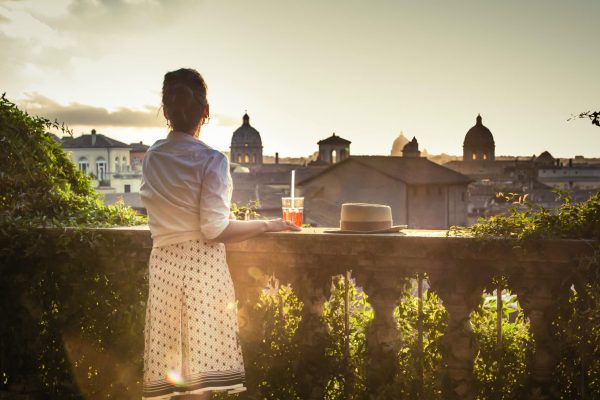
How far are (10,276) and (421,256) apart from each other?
2.41 metres

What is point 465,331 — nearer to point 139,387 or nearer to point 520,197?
point 520,197

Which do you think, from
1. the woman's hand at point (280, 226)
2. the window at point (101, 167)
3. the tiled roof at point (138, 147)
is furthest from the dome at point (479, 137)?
the woman's hand at point (280, 226)

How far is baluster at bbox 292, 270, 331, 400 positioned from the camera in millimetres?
3309

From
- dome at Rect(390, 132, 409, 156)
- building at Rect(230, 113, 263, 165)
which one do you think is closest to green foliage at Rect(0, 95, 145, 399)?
building at Rect(230, 113, 263, 165)

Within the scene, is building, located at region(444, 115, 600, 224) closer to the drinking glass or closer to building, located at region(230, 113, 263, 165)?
building, located at region(230, 113, 263, 165)

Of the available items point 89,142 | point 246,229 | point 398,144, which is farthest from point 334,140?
point 246,229

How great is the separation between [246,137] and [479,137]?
3862 cm

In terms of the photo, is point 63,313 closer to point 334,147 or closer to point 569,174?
point 334,147

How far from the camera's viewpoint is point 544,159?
315ft

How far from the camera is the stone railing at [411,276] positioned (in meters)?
2.88

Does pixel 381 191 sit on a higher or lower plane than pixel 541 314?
higher

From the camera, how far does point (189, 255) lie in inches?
108

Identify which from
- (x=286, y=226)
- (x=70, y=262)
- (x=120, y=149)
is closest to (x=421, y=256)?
(x=286, y=226)

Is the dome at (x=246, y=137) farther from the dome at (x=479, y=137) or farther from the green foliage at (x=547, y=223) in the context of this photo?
the green foliage at (x=547, y=223)
